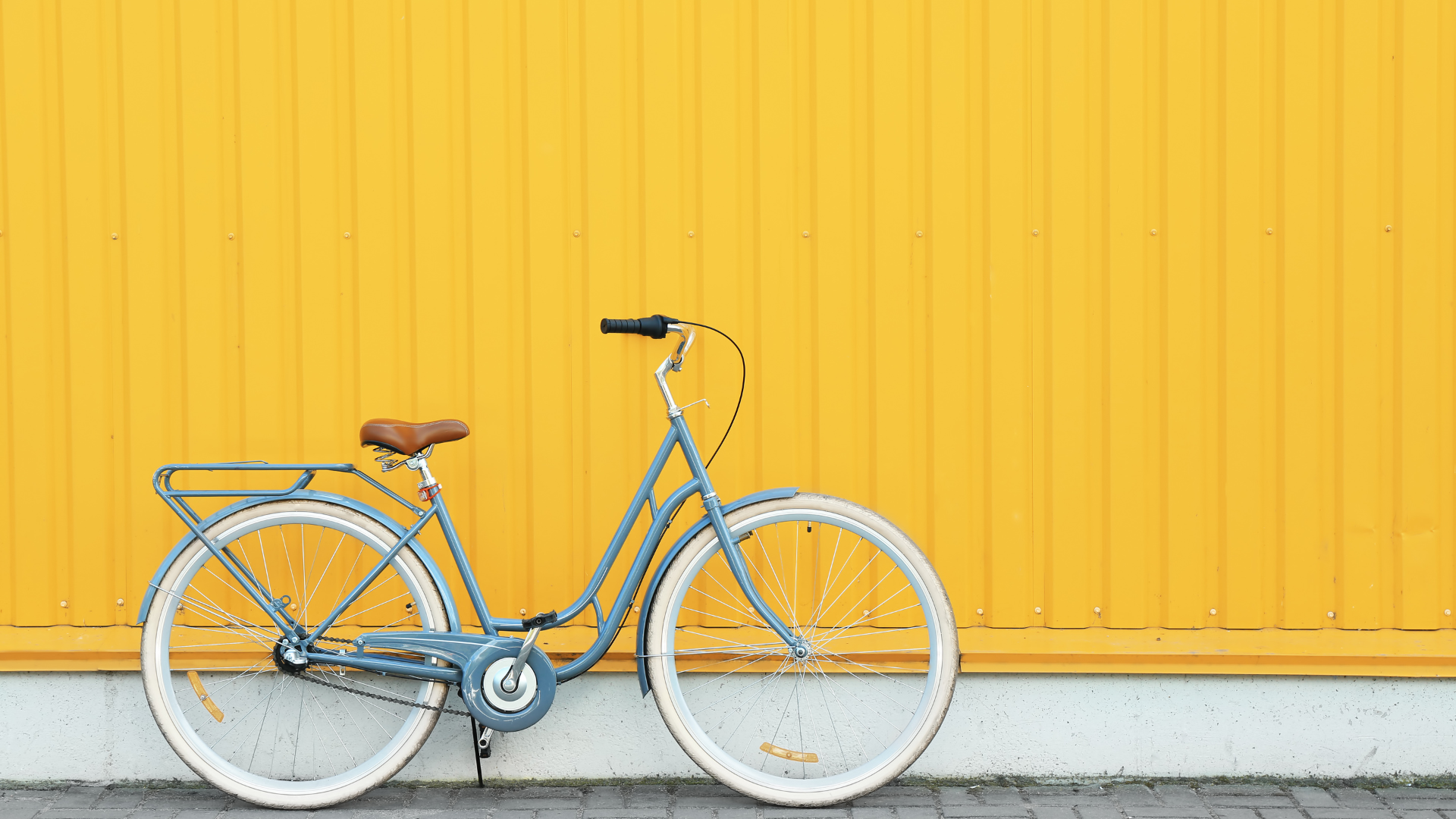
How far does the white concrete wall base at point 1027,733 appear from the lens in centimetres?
349

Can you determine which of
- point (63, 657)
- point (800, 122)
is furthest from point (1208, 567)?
point (63, 657)

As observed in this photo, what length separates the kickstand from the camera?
3328 millimetres

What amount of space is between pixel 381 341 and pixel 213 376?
1.81 feet

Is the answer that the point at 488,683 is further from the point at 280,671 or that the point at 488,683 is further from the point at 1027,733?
the point at 1027,733

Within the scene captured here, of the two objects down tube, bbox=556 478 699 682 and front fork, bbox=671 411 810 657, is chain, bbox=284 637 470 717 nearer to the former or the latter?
down tube, bbox=556 478 699 682

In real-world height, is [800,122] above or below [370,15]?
below

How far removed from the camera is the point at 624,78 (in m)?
3.51

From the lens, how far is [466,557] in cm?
337

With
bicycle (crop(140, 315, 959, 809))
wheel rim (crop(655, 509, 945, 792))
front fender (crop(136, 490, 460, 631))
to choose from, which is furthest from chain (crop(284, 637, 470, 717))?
wheel rim (crop(655, 509, 945, 792))

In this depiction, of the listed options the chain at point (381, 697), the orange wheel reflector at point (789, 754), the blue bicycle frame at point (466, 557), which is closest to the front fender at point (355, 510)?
the blue bicycle frame at point (466, 557)

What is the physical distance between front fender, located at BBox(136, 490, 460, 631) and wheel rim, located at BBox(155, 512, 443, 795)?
0.71 feet

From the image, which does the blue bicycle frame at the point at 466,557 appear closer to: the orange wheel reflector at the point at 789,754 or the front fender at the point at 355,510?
the front fender at the point at 355,510

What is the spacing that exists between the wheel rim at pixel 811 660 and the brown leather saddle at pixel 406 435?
916 millimetres

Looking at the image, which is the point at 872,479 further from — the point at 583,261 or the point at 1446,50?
the point at 1446,50
